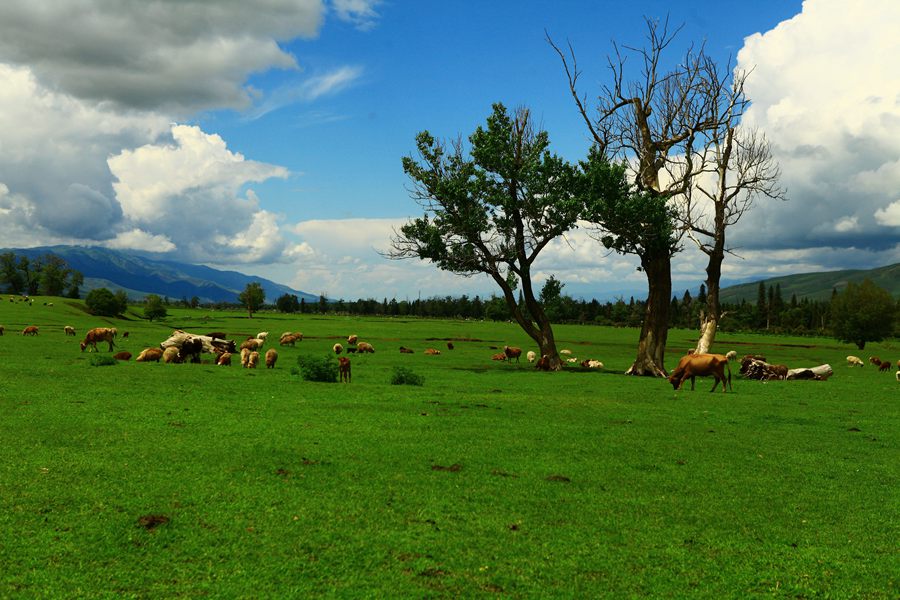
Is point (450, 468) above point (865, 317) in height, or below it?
below

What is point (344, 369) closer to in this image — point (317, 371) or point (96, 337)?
point (317, 371)

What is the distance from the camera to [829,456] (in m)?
14.6

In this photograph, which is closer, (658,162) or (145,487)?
(145,487)

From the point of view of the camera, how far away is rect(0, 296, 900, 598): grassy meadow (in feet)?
24.2

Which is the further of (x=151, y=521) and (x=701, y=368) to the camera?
(x=701, y=368)

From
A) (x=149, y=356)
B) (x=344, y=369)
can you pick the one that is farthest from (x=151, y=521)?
(x=149, y=356)

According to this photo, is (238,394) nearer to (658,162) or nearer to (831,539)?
(831,539)

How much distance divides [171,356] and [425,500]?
26.1 metres

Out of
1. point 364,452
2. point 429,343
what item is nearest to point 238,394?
point 364,452

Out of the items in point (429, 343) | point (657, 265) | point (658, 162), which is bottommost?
point (429, 343)

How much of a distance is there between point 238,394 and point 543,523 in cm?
1458

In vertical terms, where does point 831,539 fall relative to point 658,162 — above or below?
below

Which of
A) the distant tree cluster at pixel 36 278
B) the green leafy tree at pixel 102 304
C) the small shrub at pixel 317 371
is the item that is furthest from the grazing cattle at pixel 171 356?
the distant tree cluster at pixel 36 278

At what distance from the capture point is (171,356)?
1225 inches
